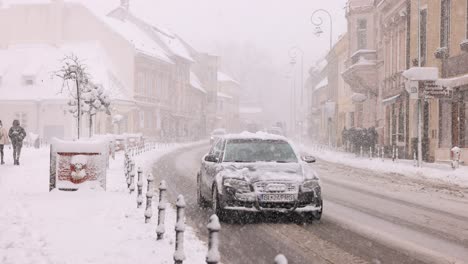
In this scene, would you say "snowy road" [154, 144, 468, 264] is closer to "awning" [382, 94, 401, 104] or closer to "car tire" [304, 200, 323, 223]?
"car tire" [304, 200, 323, 223]

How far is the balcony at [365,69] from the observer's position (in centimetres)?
3853

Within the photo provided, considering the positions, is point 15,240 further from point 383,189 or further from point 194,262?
point 383,189

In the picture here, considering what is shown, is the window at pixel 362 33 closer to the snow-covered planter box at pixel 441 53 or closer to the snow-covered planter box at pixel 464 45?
the snow-covered planter box at pixel 441 53

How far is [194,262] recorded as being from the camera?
7191mm

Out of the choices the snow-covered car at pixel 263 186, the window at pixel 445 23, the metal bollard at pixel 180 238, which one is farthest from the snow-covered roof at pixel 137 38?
the metal bollard at pixel 180 238

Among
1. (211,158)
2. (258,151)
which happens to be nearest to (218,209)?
(211,158)

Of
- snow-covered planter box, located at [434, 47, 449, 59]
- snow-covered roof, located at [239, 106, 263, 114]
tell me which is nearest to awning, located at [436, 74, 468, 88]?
snow-covered planter box, located at [434, 47, 449, 59]

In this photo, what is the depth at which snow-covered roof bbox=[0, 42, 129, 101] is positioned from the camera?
174 ft

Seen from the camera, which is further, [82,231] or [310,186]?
[310,186]

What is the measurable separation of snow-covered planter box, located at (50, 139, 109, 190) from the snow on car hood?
4311 millimetres

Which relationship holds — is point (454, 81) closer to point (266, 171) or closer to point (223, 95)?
point (266, 171)

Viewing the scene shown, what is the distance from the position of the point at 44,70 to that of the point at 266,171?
48.0 meters

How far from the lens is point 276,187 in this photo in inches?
407

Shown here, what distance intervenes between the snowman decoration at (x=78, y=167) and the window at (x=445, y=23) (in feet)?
59.7
